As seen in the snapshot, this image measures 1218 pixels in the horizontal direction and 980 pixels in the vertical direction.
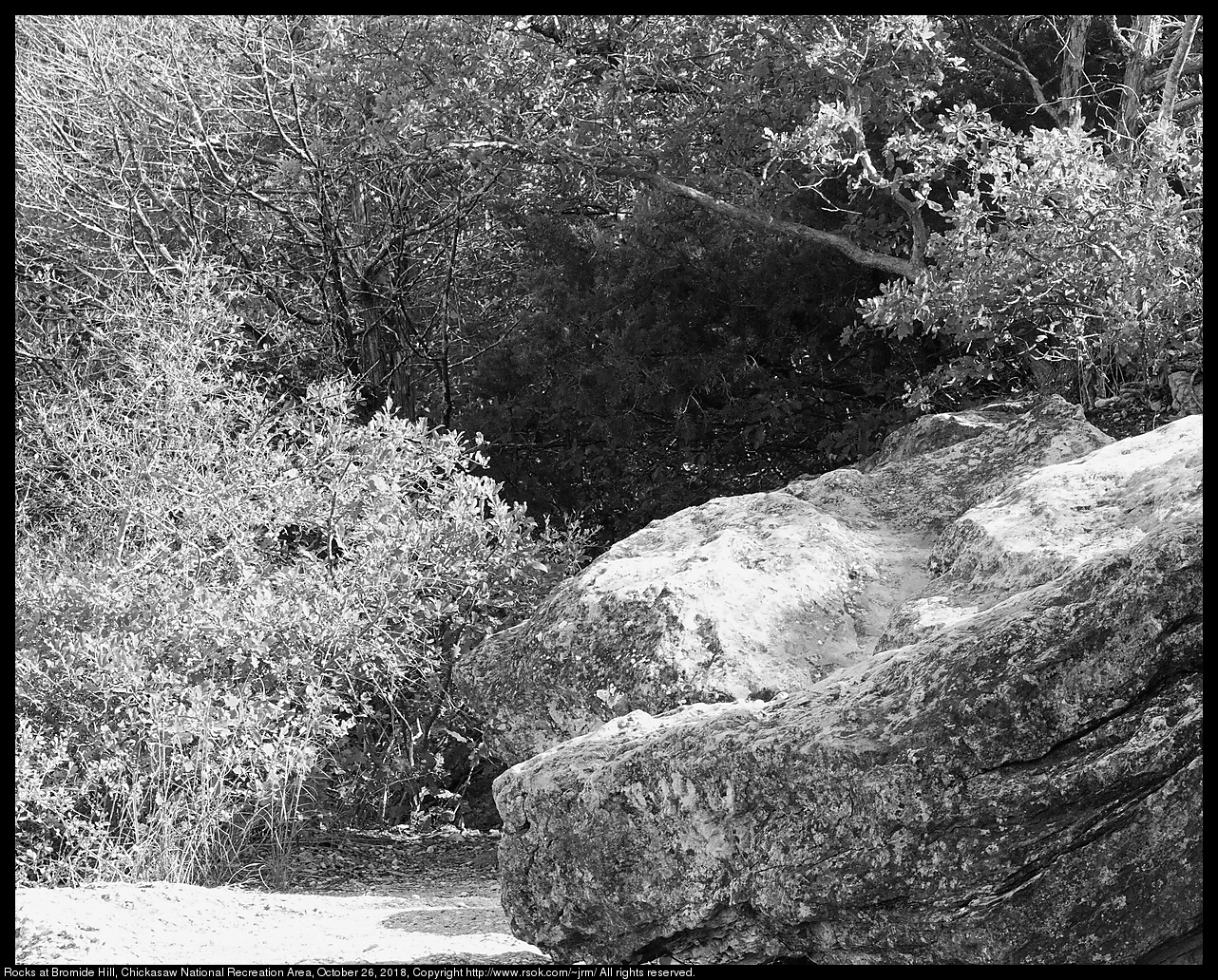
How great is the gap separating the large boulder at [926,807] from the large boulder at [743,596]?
1.30 metres

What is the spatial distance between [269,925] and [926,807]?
2.42 metres

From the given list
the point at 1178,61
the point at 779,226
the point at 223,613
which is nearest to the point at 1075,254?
the point at 1178,61

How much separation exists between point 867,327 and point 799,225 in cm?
104

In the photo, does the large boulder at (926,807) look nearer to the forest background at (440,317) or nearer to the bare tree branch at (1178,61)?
the forest background at (440,317)

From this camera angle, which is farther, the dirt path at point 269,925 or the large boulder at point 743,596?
the large boulder at point 743,596

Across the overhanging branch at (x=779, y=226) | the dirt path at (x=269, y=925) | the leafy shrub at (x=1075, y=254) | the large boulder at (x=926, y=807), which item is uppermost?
the overhanging branch at (x=779, y=226)

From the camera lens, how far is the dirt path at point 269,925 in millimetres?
3426

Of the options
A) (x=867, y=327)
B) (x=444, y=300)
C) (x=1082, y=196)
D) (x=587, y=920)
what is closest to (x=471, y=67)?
(x=444, y=300)

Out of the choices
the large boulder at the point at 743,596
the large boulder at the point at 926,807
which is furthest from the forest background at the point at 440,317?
the large boulder at the point at 926,807

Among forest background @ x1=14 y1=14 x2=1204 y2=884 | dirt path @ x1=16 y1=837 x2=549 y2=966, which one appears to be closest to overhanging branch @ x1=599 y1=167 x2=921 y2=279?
forest background @ x1=14 y1=14 x2=1204 y2=884

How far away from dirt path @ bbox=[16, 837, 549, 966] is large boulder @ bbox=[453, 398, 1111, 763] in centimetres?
92
